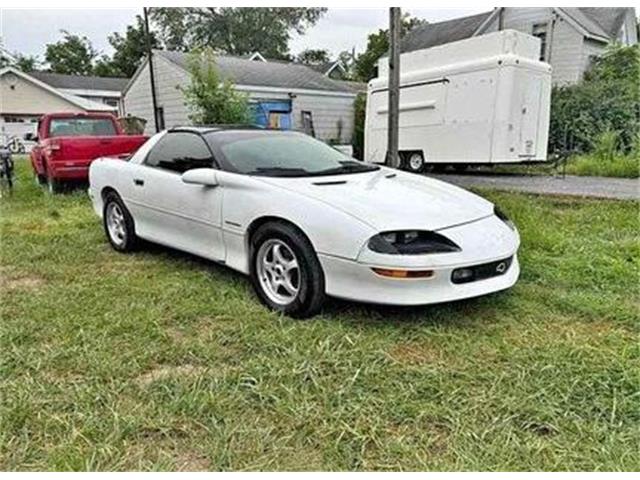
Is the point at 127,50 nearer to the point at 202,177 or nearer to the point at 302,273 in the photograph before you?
the point at 202,177

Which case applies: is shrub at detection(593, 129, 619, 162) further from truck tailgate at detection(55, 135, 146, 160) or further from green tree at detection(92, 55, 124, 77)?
green tree at detection(92, 55, 124, 77)

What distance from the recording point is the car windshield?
3.71m

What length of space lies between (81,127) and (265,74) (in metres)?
10.6

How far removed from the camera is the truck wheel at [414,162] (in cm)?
1223

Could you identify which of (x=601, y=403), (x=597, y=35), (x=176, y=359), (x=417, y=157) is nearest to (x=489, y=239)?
(x=601, y=403)

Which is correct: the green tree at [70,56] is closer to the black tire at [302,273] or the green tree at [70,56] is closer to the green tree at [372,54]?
the green tree at [372,54]

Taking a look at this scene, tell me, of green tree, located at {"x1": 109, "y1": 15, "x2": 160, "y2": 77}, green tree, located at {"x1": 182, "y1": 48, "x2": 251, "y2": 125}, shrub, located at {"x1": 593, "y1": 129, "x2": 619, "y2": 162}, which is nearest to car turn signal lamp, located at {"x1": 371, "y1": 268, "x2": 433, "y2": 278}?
shrub, located at {"x1": 593, "y1": 129, "x2": 619, "y2": 162}

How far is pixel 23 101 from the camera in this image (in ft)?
98.8

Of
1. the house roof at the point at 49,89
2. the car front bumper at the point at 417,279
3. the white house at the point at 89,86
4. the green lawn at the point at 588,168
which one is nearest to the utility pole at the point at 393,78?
the car front bumper at the point at 417,279

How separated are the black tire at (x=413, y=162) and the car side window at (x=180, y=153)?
28.1 ft

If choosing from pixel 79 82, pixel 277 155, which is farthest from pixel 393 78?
pixel 79 82

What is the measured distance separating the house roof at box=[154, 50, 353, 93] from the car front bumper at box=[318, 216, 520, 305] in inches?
613

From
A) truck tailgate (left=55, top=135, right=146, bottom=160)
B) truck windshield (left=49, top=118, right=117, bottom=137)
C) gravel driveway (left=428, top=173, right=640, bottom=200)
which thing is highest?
truck windshield (left=49, top=118, right=117, bottom=137)
